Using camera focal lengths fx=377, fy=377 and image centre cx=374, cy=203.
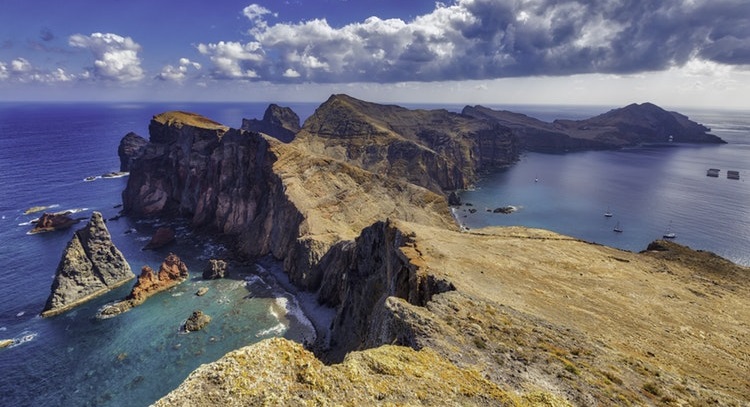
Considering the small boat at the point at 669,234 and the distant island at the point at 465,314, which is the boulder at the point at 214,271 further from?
the small boat at the point at 669,234

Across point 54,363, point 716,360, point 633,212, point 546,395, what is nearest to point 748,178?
point 633,212

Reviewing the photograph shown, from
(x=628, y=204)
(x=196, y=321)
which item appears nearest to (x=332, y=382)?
(x=196, y=321)

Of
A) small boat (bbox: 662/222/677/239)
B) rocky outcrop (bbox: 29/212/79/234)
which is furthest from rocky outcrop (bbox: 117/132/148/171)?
small boat (bbox: 662/222/677/239)

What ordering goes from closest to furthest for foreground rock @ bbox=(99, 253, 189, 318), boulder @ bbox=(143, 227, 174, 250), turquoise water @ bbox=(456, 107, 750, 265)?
foreground rock @ bbox=(99, 253, 189, 318)
boulder @ bbox=(143, 227, 174, 250)
turquoise water @ bbox=(456, 107, 750, 265)

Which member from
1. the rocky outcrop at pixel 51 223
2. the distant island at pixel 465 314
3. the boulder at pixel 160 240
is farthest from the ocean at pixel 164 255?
the distant island at pixel 465 314

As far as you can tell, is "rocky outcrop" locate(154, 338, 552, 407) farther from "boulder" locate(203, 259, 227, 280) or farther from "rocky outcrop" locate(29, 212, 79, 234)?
"rocky outcrop" locate(29, 212, 79, 234)

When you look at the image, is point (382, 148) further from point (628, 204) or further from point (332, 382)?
point (332, 382)
